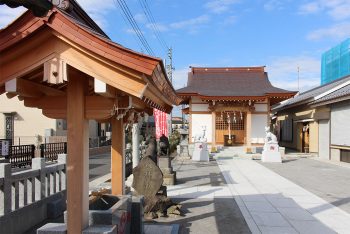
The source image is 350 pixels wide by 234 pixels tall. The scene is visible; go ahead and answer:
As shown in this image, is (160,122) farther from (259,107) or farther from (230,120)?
(230,120)

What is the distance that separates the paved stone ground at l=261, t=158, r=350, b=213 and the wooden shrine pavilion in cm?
645

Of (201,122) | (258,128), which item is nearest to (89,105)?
(201,122)

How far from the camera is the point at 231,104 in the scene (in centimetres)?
2400

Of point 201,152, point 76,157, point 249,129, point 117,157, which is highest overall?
point 76,157

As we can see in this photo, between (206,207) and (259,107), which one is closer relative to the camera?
(206,207)

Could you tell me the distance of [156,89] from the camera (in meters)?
3.99

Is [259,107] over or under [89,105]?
over

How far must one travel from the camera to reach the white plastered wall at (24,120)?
77.1 ft

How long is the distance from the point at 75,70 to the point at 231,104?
20.7 meters

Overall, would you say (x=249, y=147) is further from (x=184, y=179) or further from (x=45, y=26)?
(x=45, y=26)

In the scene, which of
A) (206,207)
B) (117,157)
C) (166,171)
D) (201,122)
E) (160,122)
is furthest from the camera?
(201,122)

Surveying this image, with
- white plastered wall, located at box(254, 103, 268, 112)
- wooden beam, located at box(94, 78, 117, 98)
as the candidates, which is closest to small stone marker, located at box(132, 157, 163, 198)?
wooden beam, located at box(94, 78, 117, 98)

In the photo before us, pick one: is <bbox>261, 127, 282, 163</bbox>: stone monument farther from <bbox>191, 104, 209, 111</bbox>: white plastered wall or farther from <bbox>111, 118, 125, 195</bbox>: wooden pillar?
<bbox>111, 118, 125, 195</bbox>: wooden pillar

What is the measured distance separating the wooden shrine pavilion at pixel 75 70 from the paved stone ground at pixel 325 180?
21.2 ft
